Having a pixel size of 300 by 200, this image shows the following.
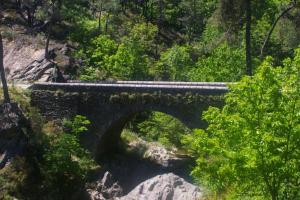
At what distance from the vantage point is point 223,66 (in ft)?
121

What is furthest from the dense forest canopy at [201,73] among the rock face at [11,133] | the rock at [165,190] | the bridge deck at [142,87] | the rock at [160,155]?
the rock at [165,190]

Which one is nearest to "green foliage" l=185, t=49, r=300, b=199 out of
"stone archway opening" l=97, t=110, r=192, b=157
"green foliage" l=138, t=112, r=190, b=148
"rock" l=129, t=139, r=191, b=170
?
"rock" l=129, t=139, r=191, b=170

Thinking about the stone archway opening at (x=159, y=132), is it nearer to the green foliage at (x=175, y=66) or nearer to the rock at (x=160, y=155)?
the rock at (x=160, y=155)

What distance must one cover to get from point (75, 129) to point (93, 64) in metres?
14.3

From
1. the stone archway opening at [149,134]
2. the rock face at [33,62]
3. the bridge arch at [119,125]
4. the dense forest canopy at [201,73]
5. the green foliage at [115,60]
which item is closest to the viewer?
the dense forest canopy at [201,73]

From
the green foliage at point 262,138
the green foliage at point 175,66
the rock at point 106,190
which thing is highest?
the green foliage at point 262,138

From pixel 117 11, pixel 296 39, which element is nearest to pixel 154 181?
pixel 296 39

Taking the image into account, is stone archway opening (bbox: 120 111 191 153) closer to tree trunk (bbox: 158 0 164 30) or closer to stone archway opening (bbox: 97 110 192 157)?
stone archway opening (bbox: 97 110 192 157)

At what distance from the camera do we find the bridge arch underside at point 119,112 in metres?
26.6

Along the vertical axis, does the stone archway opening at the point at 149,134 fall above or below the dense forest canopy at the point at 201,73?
below

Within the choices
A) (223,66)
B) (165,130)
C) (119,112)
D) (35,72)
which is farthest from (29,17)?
(119,112)

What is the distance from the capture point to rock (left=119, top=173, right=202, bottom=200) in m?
26.6

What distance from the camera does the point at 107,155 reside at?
103 feet

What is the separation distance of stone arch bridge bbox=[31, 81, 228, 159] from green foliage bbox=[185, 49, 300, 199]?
9436 mm
